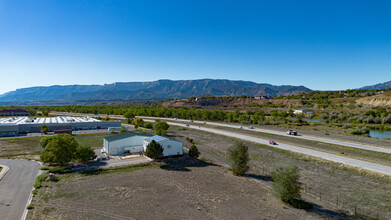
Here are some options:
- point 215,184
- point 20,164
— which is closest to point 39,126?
point 20,164

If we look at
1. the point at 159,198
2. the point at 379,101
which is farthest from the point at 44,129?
the point at 379,101

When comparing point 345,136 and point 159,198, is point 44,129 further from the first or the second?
point 345,136

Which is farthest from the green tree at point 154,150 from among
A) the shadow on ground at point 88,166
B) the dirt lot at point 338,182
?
the dirt lot at point 338,182

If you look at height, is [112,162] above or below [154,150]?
below

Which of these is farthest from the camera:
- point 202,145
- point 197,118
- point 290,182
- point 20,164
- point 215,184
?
point 197,118

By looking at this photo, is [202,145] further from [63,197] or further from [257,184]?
[63,197]

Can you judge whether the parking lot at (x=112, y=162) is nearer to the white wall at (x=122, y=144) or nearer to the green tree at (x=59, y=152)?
the white wall at (x=122, y=144)

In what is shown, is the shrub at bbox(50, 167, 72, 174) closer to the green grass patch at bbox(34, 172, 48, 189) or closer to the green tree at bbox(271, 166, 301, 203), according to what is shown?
the green grass patch at bbox(34, 172, 48, 189)
